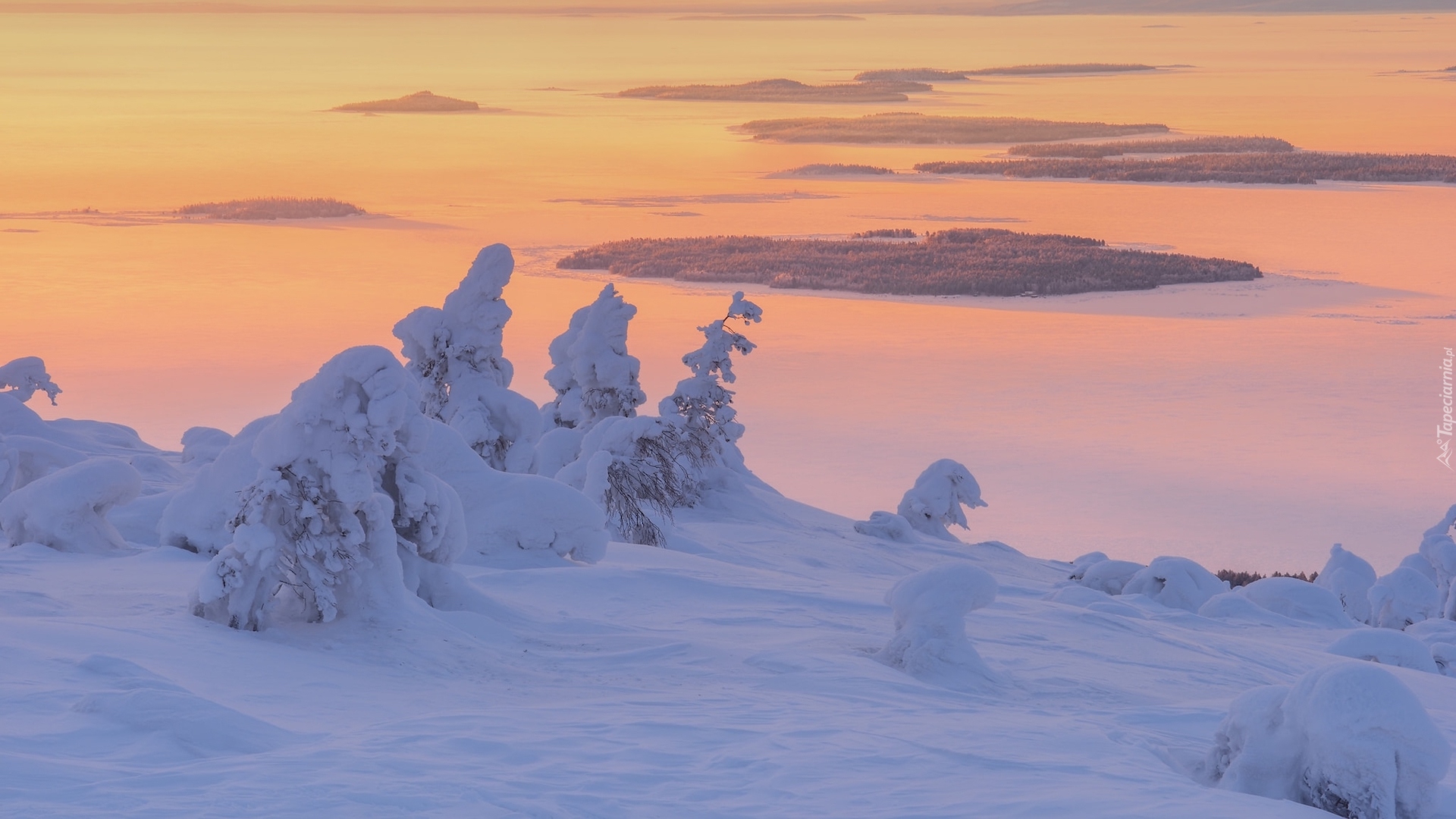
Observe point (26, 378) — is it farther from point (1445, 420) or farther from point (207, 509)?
point (1445, 420)

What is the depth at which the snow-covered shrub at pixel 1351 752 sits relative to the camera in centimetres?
771

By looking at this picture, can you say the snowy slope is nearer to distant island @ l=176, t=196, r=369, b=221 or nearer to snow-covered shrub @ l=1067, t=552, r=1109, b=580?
snow-covered shrub @ l=1067, t=552, r=1109, b=580

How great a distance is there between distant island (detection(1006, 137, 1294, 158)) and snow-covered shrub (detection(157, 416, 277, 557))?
6840 centimetres

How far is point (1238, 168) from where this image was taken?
69.4m

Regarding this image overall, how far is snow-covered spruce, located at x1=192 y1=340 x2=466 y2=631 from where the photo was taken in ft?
32.2

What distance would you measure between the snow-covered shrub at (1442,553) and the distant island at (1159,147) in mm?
58281

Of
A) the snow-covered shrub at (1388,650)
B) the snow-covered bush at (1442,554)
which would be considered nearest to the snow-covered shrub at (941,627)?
the snow-covered shrub at (1388,650)

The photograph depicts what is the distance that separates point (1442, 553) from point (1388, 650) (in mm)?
6253

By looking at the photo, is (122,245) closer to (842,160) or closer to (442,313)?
(442,313)

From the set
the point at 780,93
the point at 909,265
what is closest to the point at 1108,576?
Result: the point at 909,265

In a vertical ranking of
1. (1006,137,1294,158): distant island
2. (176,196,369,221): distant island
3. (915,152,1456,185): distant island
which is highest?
(1006,137,1294,158): distant island

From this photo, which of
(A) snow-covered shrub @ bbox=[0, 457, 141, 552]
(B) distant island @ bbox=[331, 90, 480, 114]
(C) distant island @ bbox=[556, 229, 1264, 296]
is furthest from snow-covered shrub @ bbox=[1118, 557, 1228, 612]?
(B) distant island @ bbox=[331, 90, 480, 114]

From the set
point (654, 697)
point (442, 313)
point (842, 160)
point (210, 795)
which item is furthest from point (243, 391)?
point (842, 160)

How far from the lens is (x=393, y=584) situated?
34.1ft
